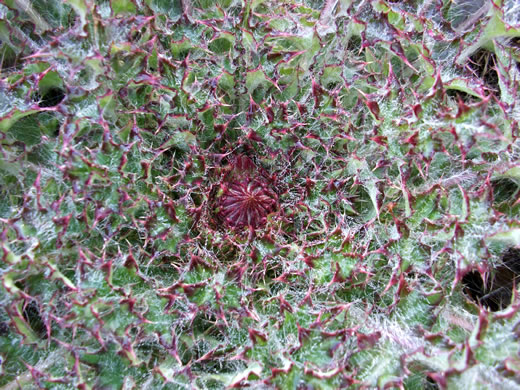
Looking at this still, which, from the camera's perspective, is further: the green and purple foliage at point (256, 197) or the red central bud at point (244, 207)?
the red central bud at point (244, 207)

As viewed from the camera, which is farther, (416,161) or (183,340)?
(416,161)

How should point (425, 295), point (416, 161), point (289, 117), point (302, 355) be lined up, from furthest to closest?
point (289, 117), point (416, 161), point (425, 295), point (302, 355)

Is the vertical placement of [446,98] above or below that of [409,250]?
above

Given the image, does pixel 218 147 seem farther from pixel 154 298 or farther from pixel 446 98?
pixel 446 98

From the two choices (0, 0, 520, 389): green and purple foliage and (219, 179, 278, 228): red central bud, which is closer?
(0, 0, 520, 389): green and purple foliage

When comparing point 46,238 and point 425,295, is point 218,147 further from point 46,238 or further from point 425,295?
point 425,295

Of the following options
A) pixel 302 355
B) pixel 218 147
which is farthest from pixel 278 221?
pixel 302 355

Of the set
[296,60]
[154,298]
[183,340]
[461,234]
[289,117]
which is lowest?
[183,340]

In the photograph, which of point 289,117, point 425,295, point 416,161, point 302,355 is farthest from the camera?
point 289,117
